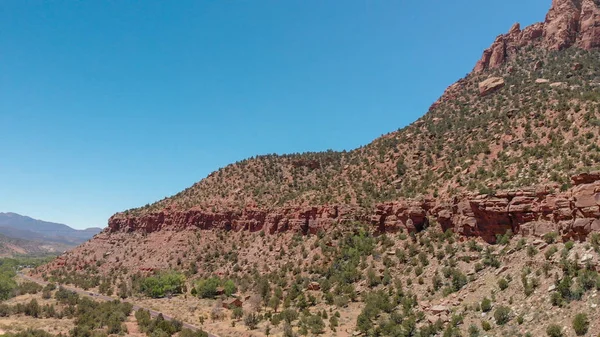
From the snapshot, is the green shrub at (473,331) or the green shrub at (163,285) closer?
the green shrub at (473,331)

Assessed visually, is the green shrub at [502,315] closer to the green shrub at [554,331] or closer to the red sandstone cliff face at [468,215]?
the green shrub at [554,331]

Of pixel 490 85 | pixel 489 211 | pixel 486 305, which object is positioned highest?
pixel 490 85

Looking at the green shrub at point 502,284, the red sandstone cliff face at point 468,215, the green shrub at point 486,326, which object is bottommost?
the green shrub at point 486,326

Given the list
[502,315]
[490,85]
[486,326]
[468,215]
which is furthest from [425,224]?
[490,85]

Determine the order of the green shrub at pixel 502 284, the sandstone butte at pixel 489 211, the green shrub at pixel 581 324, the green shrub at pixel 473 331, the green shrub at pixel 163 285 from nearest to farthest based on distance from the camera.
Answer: the green shrub at pixel 581 324, the green shrub at pixel 473 331, the green shrub at pixel 502 284, the sandstone butte at pixel 489 211, the green shrub at pixel 163 285

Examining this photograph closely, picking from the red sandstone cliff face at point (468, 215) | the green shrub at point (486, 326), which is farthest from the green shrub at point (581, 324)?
the red sandstone cliff face at point (468, 215)

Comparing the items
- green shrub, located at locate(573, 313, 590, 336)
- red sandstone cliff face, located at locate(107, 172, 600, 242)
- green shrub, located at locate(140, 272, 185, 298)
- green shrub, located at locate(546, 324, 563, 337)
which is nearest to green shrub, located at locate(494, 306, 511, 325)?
green shrub, located at locate(546, 324, 563, 337)

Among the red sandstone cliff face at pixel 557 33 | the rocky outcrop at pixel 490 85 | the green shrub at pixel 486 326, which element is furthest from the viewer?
the red sandstone cliff face at pixel 557 33

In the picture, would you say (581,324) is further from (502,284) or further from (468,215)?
(468,215)
